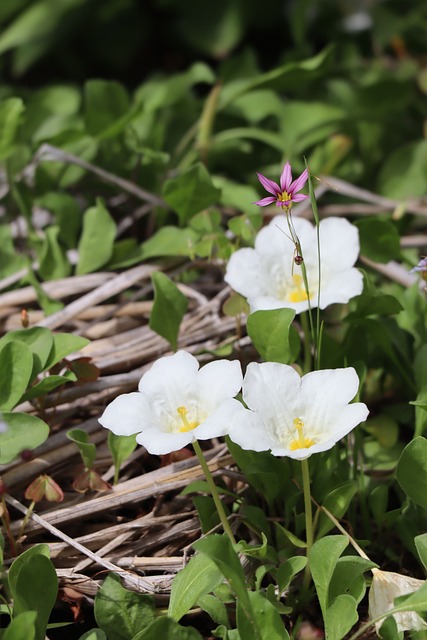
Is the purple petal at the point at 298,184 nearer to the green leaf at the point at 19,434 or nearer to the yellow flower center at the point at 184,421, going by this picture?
the yellow flower center at the point at 184,421

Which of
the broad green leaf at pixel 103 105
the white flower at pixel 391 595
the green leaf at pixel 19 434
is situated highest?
the broad green leaf at pixel 103 105

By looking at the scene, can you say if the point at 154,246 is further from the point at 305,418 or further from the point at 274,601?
the point at 274,601

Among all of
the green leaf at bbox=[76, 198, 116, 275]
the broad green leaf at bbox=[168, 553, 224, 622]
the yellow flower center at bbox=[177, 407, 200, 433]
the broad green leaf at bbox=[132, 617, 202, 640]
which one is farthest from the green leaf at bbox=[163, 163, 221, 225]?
the broad green leaf at bbox=[132, 617, 202, 640]

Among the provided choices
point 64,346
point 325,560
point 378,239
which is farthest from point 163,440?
point 378,239

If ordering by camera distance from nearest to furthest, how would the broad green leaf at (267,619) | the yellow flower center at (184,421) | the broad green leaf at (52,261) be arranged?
the broad green leaf at (267,619)
the yellow flower center at (184,421)
the broad green leaf at (52,261)

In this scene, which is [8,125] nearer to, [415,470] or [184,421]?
[184,421]

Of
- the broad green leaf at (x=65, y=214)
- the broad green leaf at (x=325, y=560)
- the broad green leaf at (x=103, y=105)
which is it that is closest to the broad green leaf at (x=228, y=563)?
the broad green leaf at (x=325, y=560)

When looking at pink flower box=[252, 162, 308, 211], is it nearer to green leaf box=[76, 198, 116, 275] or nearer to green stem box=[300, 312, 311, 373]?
green stem box=[300, 312, 311, 373]
